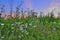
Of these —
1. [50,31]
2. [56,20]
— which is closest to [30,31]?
[50,31]

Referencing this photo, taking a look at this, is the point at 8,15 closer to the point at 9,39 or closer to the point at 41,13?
the point at 41,13

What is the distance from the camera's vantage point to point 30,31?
13.5ft

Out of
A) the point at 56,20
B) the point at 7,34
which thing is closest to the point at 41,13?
the point at 56,20

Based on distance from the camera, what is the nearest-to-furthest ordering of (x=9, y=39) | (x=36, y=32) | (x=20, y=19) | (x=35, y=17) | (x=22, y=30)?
(x=9, y=39)
(x=22, y=30)
(x=36, y=32)
(x=35, y=17)
(x=20, y=19)

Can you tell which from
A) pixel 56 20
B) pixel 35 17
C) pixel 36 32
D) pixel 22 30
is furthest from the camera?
pixel 56 20

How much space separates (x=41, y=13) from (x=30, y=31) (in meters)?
1.05

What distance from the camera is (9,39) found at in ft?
12.0

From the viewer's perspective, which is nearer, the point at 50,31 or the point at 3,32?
the point at 3,32

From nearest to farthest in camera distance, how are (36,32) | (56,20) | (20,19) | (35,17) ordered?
(36,32), (35,17), (20,19), (56,20)

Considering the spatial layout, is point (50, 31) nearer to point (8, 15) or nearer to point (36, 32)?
point (36, 32)

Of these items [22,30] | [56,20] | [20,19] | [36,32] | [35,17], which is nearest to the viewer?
[22,30]

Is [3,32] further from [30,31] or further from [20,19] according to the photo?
[20,19]

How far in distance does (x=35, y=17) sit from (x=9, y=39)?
43.9 inches

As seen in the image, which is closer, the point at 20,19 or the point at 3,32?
the point at 3,32
